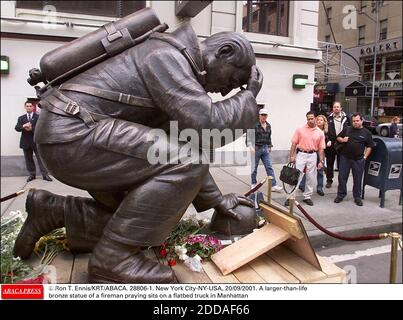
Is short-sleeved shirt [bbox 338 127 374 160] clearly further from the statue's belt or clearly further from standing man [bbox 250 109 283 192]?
the statue's belt

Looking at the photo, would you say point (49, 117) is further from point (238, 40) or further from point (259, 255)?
point (259, 255)

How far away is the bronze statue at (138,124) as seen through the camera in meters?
1.49

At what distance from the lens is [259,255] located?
1859 mm

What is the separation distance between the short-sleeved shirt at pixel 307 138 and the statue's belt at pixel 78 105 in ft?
2.43

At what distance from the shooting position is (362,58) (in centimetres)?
180

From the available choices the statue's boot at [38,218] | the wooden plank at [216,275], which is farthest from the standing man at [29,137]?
the wooden plank at [216,275]

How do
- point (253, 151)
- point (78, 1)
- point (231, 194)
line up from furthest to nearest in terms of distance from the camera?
point (78, 1) < point (231, 194) < point (253, 151)

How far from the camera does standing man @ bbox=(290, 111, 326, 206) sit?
5.84 ft

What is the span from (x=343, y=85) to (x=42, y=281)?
162cm

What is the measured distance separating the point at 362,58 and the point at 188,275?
138cm

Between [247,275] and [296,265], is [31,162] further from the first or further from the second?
[296,265]

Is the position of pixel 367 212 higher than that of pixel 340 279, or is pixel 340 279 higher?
pixel 340 279

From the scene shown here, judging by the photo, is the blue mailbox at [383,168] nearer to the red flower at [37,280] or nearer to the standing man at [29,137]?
the standing man at [29,137]
